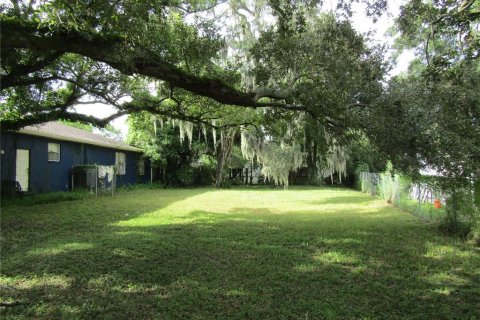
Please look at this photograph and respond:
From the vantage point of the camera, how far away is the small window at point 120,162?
20211 millimetres

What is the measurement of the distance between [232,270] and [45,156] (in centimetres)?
1167

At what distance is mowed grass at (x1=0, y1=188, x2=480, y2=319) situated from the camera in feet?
12.8

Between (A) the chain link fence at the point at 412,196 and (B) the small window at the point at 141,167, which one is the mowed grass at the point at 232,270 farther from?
(B) the small window at the point at 141,167

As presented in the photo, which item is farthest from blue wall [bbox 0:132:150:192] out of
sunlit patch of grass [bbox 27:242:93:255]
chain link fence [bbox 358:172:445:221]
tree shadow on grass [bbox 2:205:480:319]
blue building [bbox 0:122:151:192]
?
chain link fence [bbox 358:172:445:221]

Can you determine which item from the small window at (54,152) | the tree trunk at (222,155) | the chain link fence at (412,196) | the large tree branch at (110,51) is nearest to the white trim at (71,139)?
the small window at (54,152)

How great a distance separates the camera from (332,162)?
934 inches

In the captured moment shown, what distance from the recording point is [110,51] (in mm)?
5148

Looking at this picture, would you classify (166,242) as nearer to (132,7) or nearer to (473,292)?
(132,7)

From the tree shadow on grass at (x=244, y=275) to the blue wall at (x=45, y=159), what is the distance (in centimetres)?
629

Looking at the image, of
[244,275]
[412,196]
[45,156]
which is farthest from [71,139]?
[412,196]

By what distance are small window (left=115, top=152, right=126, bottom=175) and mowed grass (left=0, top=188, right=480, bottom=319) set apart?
1155 cm

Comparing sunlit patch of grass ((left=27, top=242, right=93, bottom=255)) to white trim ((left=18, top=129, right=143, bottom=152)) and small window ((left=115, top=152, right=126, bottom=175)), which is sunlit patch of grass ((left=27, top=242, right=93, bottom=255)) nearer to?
white trim ((left=18, top=129, right=143, bottom=152))

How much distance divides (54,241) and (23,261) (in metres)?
1.19

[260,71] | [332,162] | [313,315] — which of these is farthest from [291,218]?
[332,162]
